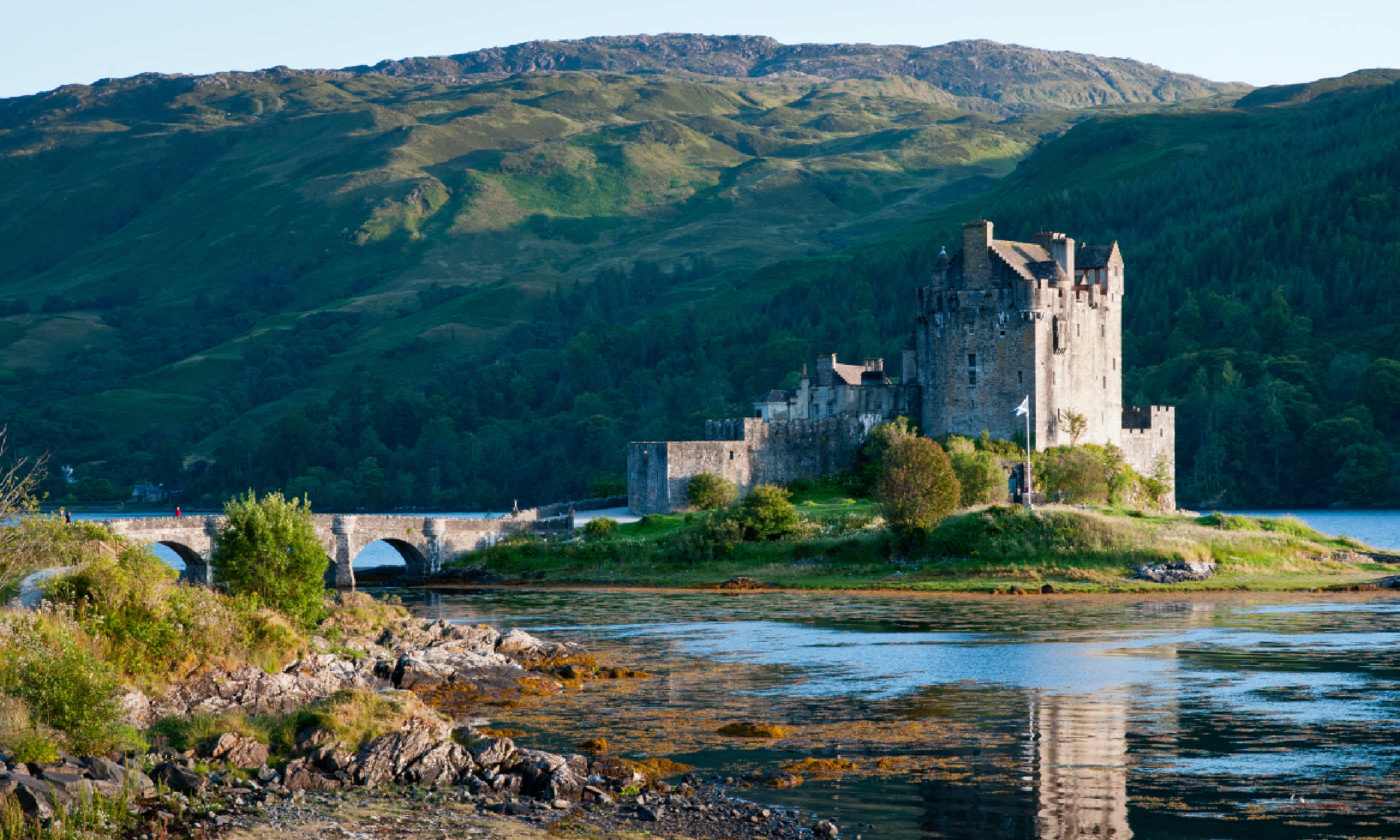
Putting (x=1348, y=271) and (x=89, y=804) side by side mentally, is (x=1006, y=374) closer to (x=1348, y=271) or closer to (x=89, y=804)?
(x=89, y=804)

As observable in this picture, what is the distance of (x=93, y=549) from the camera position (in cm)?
4122

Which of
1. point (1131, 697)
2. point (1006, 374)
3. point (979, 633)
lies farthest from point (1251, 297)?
point (1131, 697)

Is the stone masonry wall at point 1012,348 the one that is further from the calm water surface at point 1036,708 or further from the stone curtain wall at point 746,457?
the calm water surface at point 1036,708

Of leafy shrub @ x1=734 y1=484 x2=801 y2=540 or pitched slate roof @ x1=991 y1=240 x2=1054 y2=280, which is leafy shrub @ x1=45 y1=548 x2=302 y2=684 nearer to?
leafy shrub @ x1=734 y1=484 x2=801 y2=540

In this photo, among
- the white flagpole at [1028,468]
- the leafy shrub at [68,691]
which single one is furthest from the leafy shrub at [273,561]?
the white flagpole at [1028,468]

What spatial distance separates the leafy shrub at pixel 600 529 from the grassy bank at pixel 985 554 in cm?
59

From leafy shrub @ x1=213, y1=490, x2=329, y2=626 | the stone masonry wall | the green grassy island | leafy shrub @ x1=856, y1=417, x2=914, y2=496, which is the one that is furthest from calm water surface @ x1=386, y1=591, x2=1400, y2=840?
the stone masonry wall

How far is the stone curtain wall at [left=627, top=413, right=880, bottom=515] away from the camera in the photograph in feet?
281

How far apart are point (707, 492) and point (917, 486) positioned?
16246mm

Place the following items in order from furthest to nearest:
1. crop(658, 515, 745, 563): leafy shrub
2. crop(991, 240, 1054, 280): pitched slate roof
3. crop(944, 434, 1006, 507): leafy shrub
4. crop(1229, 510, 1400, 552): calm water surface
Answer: crop(1229, 510, 1400, 552): calm water surface
crop(991, 240, 1054, 280): pitched slate roof
crop(944, 434, 1006, 507): leafy shrub
crop(658, 515, 745, 563): leafy shrub

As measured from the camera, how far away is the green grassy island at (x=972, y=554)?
2736 inches

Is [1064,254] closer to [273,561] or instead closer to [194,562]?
[194,562]

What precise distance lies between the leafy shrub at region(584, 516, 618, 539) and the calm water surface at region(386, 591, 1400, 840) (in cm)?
1921

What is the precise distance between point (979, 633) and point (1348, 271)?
503 ft
